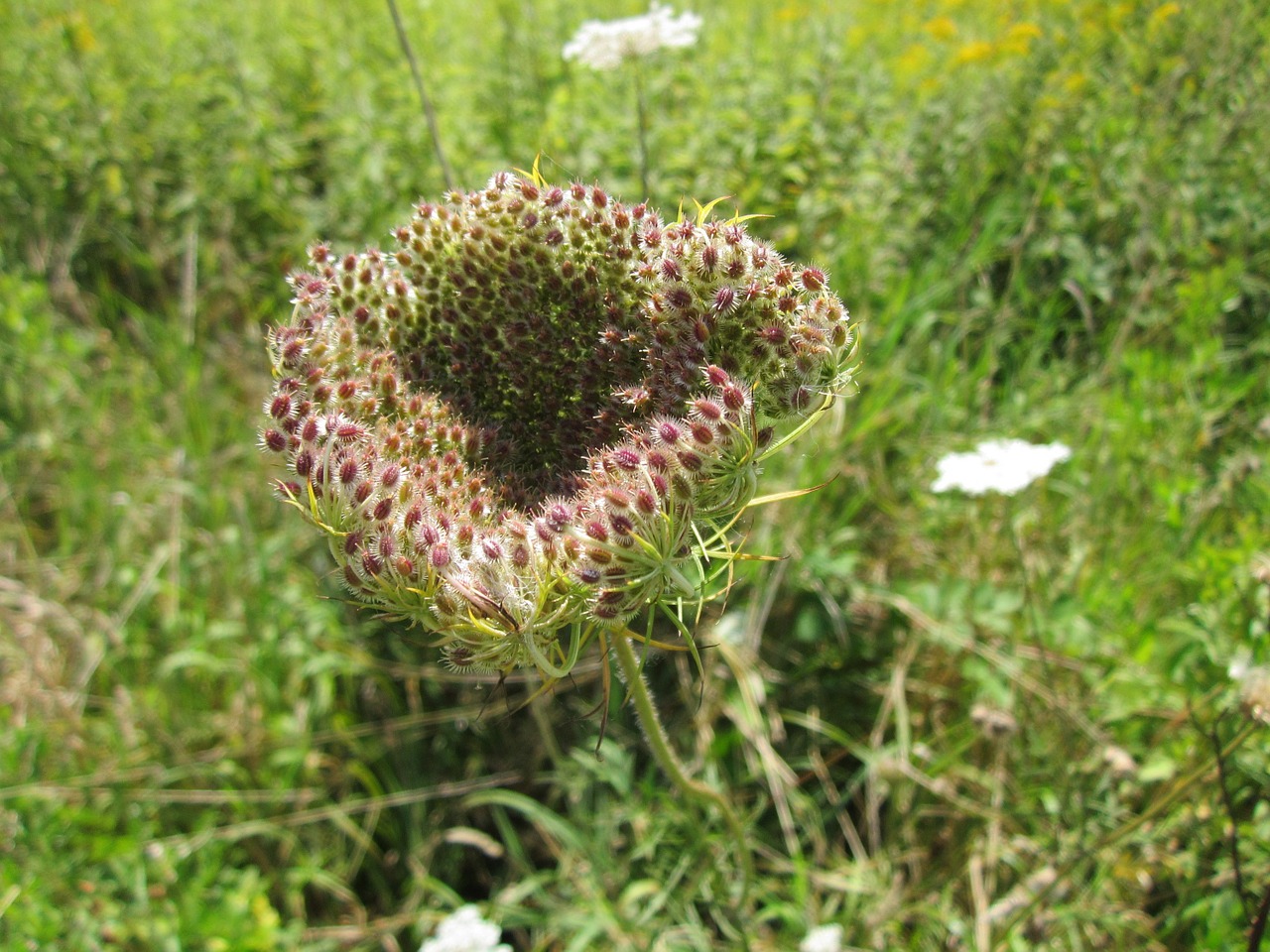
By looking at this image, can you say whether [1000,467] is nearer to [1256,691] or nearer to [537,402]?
[1256,691]

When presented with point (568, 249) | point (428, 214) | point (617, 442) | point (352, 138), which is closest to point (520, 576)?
point (617, 442)

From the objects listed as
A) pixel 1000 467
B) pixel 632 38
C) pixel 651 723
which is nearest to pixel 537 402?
pixel 651 723

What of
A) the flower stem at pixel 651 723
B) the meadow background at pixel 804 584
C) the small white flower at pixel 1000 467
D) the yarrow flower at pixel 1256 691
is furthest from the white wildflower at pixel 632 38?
the yarrow flower at pixel 1256 691

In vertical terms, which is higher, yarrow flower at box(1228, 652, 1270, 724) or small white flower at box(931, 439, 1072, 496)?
small white flower at box(931, 439, 1072, 496)

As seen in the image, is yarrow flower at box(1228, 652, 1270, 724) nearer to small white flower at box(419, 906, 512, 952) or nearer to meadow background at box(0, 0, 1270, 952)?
meadow background at box(0, 0, 1270, 952)

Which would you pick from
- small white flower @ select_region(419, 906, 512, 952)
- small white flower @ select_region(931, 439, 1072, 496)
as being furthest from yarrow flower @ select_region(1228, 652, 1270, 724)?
small white flower @ select_region(419, 906, 512, 952)

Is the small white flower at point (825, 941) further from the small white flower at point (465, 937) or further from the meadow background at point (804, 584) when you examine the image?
the small white flower at point (465, 937)
